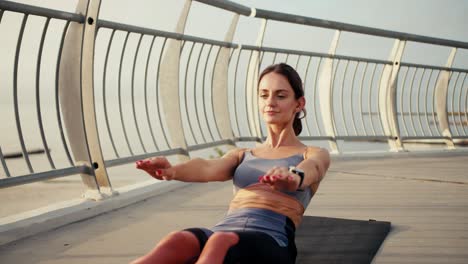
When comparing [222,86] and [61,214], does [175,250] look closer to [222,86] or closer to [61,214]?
[61,214]

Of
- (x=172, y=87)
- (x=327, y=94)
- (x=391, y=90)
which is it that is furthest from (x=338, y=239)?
(x=391, y=90)

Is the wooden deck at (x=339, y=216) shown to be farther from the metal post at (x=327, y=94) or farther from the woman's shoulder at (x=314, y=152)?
the metal post at (x=327, y=94)

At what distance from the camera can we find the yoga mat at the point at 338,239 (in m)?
2.62

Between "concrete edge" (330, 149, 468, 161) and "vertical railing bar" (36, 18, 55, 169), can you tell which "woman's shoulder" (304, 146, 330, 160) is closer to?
"vertical railing bar" (36, 18, 55, 169)

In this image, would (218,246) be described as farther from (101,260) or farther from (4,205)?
(4,205)

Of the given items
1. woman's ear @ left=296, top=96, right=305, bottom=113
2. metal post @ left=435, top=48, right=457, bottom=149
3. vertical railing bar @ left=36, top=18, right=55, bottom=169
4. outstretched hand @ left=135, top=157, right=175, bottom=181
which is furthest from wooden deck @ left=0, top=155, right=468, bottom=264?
metal post @ left=435, top=48, right=457, bottom=149

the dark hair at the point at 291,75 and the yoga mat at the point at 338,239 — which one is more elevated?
the dark hair at the point at 291,75

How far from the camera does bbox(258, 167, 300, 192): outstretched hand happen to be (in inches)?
65.0

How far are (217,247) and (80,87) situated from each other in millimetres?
2291

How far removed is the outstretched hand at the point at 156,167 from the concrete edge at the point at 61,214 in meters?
1.39

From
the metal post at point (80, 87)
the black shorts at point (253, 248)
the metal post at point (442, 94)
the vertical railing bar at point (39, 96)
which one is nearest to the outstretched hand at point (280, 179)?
the black shorts at point (253, 248)

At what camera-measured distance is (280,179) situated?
5.44 feet

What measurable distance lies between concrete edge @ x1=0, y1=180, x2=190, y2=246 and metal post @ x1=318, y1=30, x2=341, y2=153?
3286 millimetres

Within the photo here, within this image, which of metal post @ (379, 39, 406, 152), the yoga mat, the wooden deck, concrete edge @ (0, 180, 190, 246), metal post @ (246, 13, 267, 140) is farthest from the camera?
metal post @ (379, 39, 406, 152)
